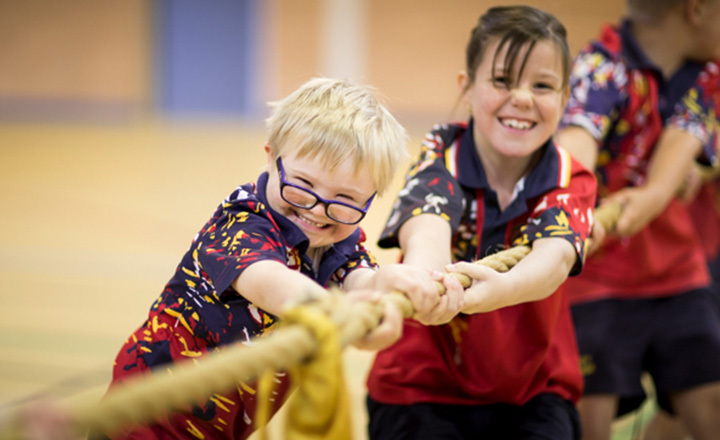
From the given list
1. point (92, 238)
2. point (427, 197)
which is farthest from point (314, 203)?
point (92, 238)

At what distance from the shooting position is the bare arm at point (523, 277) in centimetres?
146

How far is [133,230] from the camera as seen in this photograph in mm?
5484

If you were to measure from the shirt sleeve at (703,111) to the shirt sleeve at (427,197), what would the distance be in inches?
35.5

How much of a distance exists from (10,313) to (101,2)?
9.41 m

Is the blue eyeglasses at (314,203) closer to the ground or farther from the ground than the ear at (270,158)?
closer to the ground

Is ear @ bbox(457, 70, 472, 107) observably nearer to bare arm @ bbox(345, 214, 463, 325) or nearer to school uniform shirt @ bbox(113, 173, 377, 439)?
bare arm @ bbox(345, 214, 463, 325)

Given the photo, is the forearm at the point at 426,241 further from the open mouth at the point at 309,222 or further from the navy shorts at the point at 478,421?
the navy shorts at the point at 478,421

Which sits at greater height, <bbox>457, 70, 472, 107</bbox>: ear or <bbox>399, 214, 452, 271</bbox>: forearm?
<bbox>457, 70, 472, 107</bbox>: ear

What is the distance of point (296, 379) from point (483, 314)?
30.7 inches

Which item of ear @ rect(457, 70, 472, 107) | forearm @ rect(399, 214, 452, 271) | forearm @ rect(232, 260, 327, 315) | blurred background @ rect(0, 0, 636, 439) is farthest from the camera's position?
blurred background @ rect(0, 0, 636, 439)

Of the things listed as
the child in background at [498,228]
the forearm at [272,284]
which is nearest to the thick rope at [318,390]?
the forearm at [272,284]

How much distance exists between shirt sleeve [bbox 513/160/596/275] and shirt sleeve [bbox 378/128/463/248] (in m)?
0.15

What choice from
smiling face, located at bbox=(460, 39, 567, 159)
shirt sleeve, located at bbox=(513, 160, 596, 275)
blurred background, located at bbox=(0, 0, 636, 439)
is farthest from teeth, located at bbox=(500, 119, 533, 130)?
blurred background, located at bbox=(0, 0, 636, 439)

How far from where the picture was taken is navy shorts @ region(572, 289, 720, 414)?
2377mm
